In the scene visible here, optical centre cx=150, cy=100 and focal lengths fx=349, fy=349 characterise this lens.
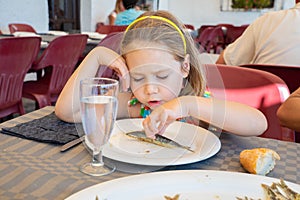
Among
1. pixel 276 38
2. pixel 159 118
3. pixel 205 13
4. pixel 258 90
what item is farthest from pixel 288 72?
pixel 205 13

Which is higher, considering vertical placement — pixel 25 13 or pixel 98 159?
pixel 25 13

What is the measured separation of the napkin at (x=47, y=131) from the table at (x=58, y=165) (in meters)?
0.02

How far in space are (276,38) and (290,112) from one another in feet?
2.84

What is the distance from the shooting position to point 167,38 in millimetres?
956

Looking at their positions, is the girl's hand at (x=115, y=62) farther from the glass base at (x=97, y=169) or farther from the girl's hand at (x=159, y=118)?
the glass base at (x=97, y=169)

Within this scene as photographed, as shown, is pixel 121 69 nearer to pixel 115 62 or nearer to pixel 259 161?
pixel 115 62

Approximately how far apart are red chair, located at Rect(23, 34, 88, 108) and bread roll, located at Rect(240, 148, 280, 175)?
182 centimetres

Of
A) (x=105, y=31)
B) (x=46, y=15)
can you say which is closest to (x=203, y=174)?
(x=105, y=31)

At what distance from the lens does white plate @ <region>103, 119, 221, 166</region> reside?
65 centimetres

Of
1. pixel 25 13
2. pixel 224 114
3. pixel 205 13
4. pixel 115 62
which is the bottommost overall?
pixel 224 114

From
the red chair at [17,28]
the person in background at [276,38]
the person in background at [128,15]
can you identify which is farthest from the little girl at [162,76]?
the red chair at [17,28]

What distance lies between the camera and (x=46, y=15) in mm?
5250

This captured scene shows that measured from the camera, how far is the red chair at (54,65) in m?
2.26

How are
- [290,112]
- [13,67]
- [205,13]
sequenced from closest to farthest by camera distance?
[290,112], [13,67], [205,13]
